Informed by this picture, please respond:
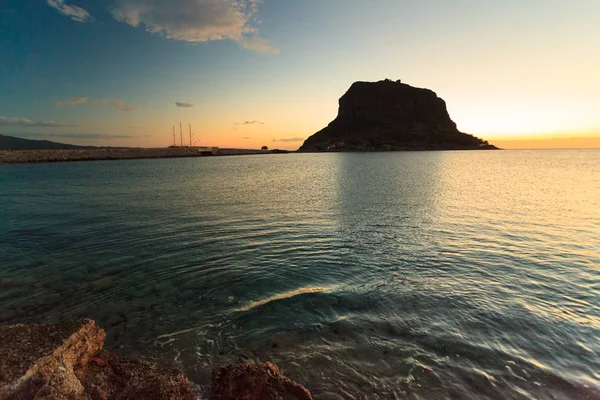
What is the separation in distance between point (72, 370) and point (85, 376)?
1.36ft

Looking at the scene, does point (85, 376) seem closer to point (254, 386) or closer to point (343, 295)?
point (254, 386)

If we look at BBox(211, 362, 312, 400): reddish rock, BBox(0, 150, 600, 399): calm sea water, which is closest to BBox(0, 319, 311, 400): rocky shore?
BBox(211, 362, 312, 400): reddish rock

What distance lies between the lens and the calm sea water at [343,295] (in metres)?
8.61

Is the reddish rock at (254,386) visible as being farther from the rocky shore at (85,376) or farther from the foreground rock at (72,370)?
the foreground rock at (72,370)

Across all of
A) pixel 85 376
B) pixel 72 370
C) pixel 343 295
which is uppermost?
pixel 72 370

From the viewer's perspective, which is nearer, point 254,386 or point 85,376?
point 254,386

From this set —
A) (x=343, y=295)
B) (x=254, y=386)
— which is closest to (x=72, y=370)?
(x=254, y=386)

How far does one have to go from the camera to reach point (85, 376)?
6605mm

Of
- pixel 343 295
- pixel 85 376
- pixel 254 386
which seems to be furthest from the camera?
pixel 343 295

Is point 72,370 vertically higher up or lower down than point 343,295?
higher up

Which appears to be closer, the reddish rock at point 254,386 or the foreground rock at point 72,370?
the foreground rock at point 72,370

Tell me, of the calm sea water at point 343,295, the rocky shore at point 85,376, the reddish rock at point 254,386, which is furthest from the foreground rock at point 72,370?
the calm sea water at point 343,295

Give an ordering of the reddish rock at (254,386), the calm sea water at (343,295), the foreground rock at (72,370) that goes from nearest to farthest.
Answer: the foreground rock at (72,370) → the reddish rock at (254,386) → the calm sea water at (343,295)

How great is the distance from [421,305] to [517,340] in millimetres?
3082
